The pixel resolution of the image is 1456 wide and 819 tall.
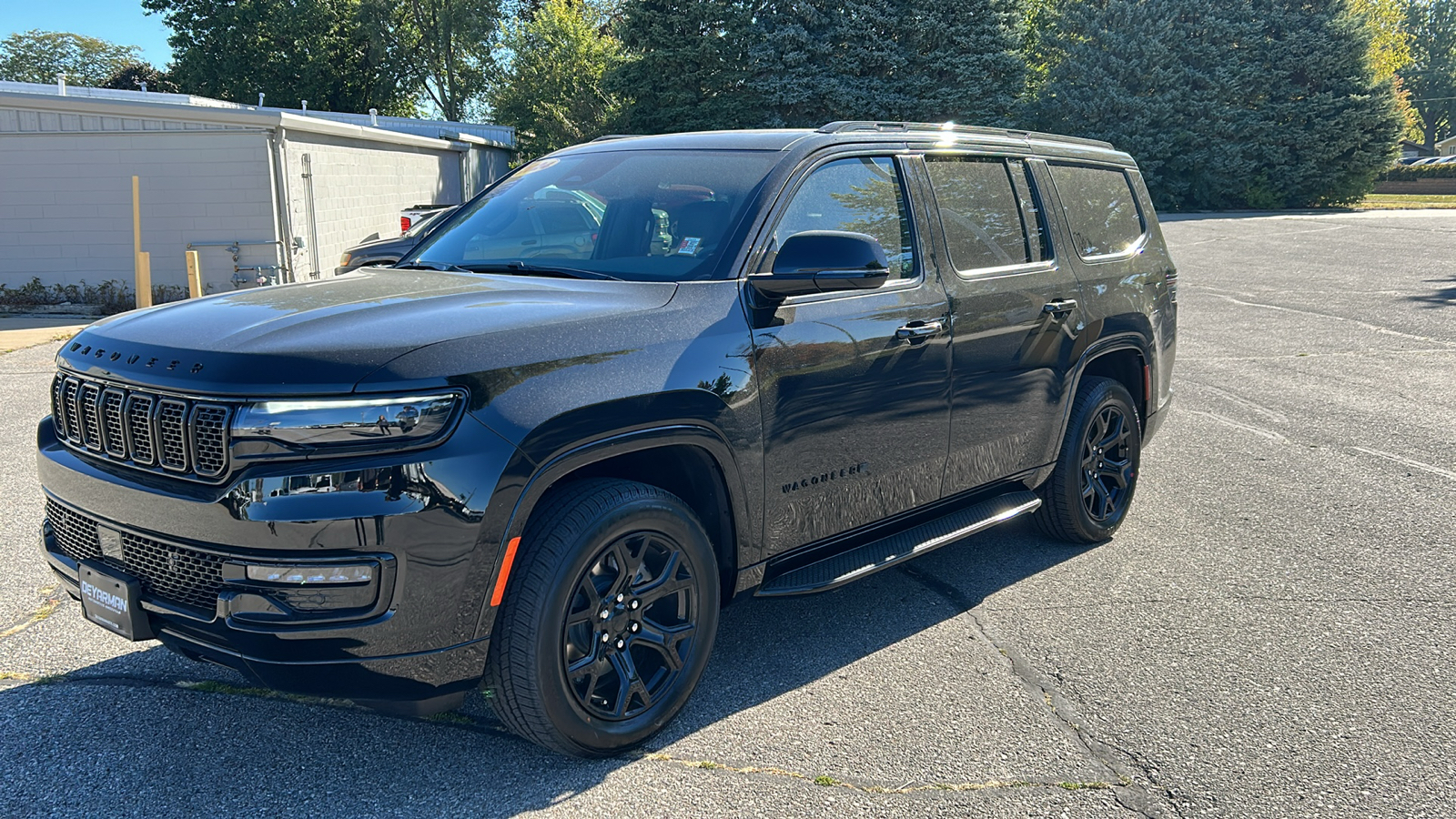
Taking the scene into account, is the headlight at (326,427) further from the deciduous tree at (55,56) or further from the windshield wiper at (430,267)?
the deciduous tree at (55,56)

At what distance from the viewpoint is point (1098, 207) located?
5.67 metres

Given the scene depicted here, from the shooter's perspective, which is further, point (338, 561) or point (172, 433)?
point (172, 433)

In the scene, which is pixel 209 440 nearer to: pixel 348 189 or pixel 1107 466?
pixel 1107 466

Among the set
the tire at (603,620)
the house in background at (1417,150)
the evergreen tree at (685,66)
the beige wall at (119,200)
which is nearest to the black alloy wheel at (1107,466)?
the tire at (603,620)

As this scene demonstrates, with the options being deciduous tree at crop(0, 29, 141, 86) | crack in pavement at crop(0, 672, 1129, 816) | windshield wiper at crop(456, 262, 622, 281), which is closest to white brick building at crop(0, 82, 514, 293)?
windshield wiper at crop(456, 262, 622, 281)

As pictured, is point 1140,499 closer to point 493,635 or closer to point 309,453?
point 493,635

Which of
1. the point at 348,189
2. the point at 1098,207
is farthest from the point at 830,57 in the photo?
the point at 1098,207

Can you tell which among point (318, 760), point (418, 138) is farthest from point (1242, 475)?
point (418, 138)

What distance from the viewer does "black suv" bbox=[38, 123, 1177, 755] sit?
2875 mm

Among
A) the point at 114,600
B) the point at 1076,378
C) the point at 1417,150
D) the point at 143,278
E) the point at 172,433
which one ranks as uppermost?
the point at 1417,150

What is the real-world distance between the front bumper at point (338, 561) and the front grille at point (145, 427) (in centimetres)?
7

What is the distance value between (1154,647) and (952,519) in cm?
93

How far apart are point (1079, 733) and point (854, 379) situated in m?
1.42

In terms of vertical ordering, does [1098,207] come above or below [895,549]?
above
